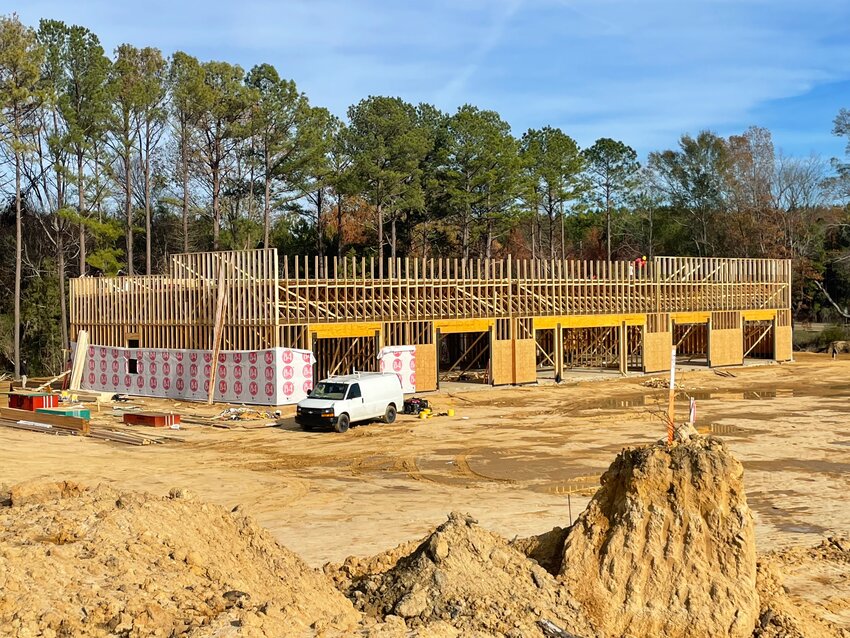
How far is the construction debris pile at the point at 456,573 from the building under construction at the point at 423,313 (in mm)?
→ 21848

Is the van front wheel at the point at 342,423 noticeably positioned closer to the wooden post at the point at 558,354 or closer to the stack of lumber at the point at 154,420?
the stack of lumber at the point at 154,420

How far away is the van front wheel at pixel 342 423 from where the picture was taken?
25.6 metres

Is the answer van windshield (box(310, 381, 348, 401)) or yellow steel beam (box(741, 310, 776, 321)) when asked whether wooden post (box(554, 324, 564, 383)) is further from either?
van windshield (box(310, 381, 348, 401))

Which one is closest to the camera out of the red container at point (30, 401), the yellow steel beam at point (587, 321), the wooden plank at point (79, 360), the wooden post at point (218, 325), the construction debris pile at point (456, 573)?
the construction debris pile at point (456, 573)

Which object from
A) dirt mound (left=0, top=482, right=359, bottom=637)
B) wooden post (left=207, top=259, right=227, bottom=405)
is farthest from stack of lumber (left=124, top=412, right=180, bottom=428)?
dirt mound (left=0, top=482, right=359, bottom=637)

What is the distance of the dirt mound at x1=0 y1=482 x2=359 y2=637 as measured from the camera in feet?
23.2

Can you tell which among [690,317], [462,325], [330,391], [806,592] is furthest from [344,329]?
[806,592]

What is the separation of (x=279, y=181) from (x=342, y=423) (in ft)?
94.4

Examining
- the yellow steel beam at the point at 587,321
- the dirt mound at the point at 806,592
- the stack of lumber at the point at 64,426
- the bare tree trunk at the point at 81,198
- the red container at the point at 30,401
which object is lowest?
the dirt mound at the point at 806,592

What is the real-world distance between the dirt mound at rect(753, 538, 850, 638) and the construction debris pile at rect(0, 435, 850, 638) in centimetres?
3

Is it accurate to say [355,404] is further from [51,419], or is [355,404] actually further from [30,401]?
[30,401]

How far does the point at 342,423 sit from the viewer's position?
25781 millimetres

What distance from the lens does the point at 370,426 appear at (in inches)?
1066

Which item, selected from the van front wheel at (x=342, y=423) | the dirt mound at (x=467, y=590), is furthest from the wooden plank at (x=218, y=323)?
the dirt mound at (x=467, y=590)
